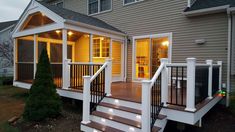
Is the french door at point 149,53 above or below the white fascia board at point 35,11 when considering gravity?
below

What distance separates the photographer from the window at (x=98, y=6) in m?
9.80

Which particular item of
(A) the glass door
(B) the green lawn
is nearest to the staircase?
(B) the green lawn

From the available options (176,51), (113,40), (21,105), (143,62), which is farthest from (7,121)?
(176,51)

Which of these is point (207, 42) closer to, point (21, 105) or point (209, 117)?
point (209, 117)

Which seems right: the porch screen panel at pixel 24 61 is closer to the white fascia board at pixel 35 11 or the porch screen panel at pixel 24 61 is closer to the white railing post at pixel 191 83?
the white fascia board at pixel 35 11

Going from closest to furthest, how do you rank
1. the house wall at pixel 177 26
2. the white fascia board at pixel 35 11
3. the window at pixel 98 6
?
1. the house wall at pixel 177 26
2. the white fascia board at pixel 35 11
3. the window at pixel 98 6

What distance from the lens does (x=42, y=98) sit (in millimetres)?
5273

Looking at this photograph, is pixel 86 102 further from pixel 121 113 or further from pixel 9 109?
pixel 9 109

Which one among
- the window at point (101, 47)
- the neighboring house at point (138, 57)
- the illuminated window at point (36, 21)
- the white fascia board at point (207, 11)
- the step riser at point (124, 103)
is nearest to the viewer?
the neighboring house at point (138, 57)

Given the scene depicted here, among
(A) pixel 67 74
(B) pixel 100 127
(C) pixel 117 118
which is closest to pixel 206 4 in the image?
(C) pixel 117 118

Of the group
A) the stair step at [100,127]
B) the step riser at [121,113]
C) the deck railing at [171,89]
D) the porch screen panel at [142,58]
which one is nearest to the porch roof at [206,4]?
the porch screen panel at [142,58]

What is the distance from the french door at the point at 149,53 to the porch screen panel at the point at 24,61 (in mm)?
5061

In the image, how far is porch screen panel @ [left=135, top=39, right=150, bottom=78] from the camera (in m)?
8.22

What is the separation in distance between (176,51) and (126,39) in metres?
2.66
